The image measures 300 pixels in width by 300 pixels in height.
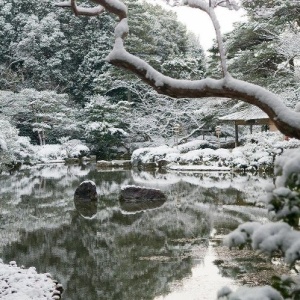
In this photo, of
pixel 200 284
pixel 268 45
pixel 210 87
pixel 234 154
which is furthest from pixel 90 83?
pixel 210 87

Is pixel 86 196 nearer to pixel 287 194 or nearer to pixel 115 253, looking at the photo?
pixel 115 253

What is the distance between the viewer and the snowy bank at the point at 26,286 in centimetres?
425

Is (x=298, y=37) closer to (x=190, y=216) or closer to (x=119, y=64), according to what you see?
(x=190, y=216)

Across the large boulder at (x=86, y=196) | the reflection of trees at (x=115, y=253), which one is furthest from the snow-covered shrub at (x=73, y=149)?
the reflection of trees at (x=115, y=253)

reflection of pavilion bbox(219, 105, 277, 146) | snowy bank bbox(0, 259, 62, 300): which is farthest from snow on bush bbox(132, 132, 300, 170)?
snowy bank bbox(0, 259, 62, 300)

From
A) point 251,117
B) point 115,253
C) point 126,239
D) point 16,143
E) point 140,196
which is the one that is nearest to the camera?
point 115,253

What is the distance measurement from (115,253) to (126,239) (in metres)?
0.81

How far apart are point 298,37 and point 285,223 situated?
11.6 meters

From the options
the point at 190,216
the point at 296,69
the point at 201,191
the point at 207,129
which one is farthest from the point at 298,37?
the point at 207,129

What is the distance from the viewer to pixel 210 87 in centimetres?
223

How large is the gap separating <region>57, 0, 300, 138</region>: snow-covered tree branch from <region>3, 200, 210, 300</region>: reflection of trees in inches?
114

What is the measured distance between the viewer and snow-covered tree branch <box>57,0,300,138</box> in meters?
2.07

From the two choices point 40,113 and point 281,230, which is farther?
point 40,113

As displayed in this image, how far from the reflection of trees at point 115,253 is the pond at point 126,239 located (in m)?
0.01
